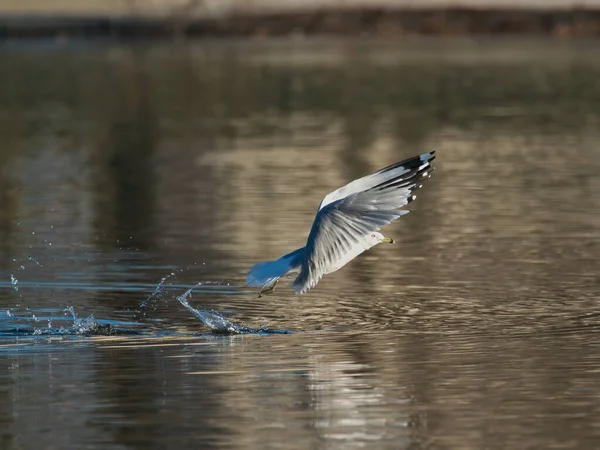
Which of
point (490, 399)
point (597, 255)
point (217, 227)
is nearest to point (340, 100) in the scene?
point (217, 227)

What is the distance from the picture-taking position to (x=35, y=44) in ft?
237

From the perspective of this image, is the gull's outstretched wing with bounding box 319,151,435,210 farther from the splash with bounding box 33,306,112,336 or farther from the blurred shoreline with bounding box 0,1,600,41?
Result: the blurred shoreline with bounding box 0,1,600,41

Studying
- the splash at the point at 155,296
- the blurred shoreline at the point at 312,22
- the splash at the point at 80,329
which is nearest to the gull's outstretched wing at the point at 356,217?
the splash at the point at 80,329

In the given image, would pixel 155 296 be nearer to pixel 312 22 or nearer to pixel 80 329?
pixel 80 329

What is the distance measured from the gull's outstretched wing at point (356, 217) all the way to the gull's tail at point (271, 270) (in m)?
0.09

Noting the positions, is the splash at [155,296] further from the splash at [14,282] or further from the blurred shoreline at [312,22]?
the blurred shoreline at [312,22]

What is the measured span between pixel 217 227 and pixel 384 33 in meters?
61.4

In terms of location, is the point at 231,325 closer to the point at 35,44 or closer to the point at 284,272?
the point at 284,272

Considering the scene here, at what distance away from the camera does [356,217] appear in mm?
13133

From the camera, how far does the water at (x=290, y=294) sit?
34.8 ft

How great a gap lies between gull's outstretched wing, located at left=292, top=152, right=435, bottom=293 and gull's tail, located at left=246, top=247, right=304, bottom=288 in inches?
3.4

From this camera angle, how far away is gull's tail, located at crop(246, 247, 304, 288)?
1298cm

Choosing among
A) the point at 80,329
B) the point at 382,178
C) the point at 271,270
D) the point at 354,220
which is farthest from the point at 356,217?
the point at 80,329

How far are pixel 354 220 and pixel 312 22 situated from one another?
67.6 metres
